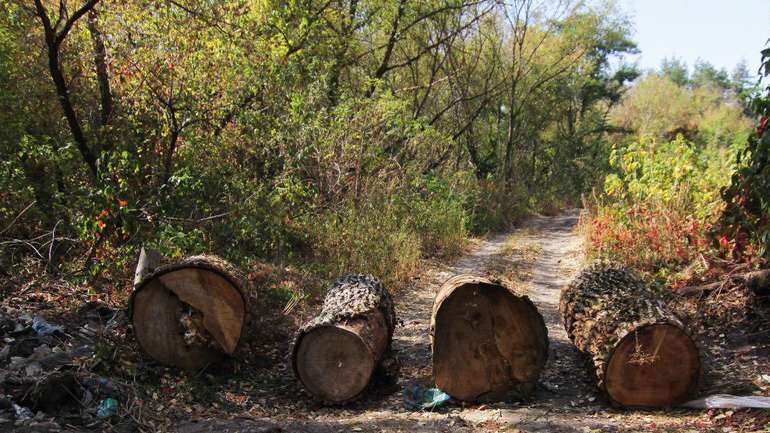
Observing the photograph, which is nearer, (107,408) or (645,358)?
(107,408)

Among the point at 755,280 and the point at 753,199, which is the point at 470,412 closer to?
the point at 755,280

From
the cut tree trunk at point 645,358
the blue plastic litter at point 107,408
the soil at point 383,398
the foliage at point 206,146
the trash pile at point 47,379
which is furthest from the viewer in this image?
the foliage at point 206,146

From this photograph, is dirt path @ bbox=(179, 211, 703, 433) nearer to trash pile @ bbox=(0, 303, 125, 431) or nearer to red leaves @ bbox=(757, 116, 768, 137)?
trash pile @ bbox=(0, 303, 125, 431)

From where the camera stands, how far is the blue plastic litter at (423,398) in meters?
4.25

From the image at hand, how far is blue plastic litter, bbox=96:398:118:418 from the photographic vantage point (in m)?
3.55

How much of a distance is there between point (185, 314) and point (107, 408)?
1.03 m

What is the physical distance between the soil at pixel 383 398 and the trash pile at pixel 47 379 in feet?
0.21

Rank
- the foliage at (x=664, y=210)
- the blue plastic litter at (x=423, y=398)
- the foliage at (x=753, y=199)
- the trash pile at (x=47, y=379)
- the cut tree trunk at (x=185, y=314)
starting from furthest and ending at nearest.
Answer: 1. the foliage at (x=664, y=210)
2. the foliage at (x=753, y=199)
3. the cut tree trunk at (x=185, y=314)
4. the blue plastic litter at (x=423, y=398)
5. the trash pile at (x=47, y=379)

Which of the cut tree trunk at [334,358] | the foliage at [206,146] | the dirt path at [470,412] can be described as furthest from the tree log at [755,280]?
the foliage at [206,146]

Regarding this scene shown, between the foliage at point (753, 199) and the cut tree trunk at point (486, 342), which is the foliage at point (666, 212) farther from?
the cut tree trunk at point (486, 342)

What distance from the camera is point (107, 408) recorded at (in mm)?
3598

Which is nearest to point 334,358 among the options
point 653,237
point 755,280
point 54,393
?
point 54,393

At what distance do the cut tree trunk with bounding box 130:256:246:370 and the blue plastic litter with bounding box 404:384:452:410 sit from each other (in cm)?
144

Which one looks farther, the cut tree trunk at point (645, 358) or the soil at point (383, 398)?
the cut tree trunk at point (645, 358)
